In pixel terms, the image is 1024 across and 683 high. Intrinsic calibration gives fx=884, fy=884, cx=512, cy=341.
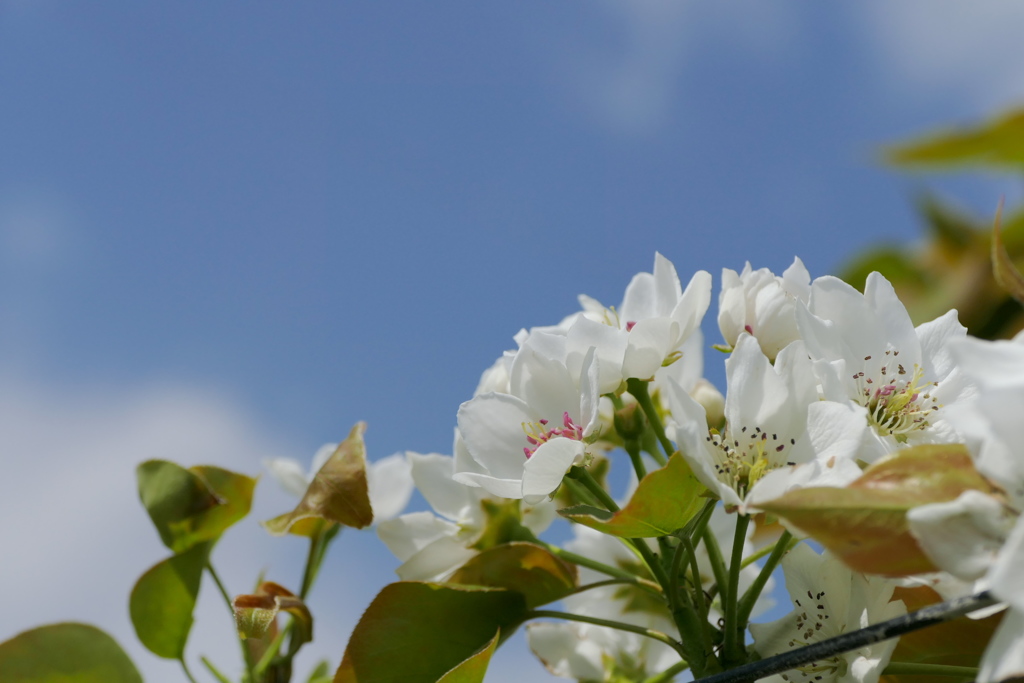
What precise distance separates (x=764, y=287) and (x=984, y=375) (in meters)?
0.36

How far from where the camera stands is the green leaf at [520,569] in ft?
2.83

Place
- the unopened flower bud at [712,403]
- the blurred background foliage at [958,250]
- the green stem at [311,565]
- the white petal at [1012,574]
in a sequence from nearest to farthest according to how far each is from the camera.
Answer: the white petal at [1012,574] < the unopened flower bud at [712,403] < the green stem at [311,565] < the blurred background foliage at [958,250]

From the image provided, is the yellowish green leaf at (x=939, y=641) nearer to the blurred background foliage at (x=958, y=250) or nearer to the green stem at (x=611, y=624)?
the green stem at (x=611, y=624)

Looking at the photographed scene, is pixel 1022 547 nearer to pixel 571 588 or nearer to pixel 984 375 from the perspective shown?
pixel 984 375

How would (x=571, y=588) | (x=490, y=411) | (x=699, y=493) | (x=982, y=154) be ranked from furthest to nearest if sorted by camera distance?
(x=982, y=154), (x=571, y=588), (x=490, y=411), (x=699, y=493)

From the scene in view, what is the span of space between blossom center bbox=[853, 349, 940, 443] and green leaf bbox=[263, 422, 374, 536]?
0.47m

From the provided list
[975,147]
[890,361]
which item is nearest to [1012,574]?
[890,361]

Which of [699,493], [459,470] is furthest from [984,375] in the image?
[459,470]

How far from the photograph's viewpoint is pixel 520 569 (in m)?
0.86

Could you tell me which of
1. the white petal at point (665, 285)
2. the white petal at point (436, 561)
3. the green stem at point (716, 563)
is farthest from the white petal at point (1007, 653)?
the white petal at point (436, 561)

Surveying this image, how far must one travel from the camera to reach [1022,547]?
406mm

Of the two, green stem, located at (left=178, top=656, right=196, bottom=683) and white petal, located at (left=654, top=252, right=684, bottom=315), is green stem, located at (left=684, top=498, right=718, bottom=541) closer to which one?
white petal, located at (left=654, top=252, right=684, bottom=315)

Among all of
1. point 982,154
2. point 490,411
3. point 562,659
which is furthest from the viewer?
point 982,154

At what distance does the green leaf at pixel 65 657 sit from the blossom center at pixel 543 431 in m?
0.55
